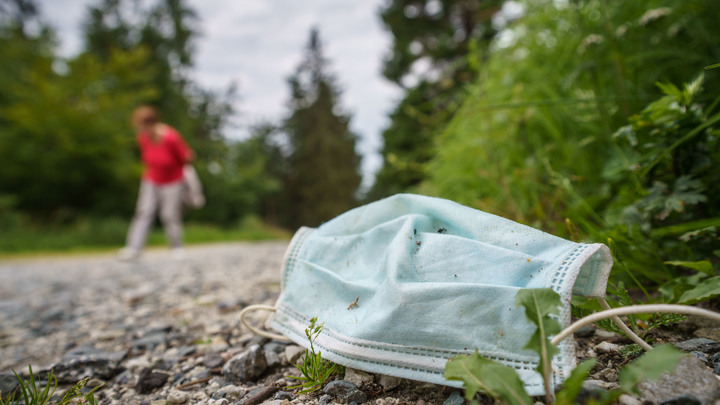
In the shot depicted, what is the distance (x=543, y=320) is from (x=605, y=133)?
1719 millimetres

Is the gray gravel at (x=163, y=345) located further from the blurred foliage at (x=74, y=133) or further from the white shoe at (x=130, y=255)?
the blurred foliage at (x=74, y=133)

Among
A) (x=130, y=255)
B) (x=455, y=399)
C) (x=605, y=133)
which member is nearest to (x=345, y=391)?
(x=455, y=399)

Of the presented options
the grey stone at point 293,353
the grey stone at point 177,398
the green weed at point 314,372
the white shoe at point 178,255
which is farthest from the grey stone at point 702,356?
the white shoe at point 178,255

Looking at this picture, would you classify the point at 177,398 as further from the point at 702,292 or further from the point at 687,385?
the point at 702,292

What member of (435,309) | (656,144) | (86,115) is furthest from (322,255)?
(86,115)

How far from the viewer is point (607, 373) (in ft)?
3.02

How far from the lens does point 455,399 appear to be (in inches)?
35.4

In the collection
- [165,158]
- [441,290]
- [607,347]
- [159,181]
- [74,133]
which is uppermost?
[74,133]

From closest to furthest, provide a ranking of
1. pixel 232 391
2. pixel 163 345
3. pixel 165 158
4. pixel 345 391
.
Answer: pixel 345 391 < pixel 232 391 < pixel 163 345 < pixel 165 158

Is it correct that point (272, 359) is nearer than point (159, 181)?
Yes

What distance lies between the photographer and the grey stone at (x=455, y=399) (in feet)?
2.90

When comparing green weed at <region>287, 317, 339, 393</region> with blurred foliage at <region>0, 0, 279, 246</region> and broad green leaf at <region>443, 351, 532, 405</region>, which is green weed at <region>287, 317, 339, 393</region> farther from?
blurred foliage at <region>0, 0, 279, 246</region>

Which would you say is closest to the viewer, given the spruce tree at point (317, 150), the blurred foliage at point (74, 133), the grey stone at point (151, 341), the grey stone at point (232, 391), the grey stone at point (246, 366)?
the grey stone at point (232, 391)

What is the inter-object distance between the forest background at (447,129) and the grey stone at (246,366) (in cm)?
104
